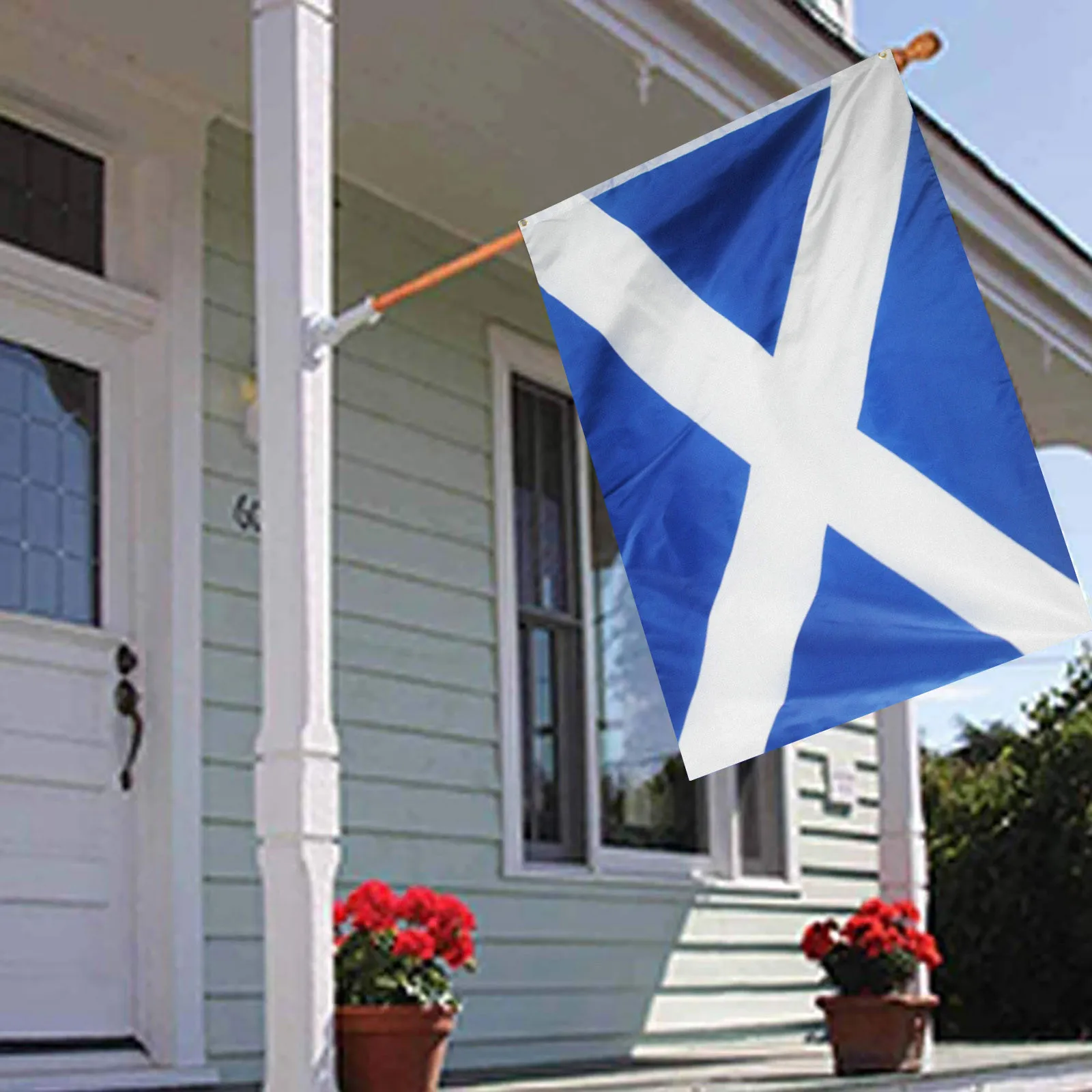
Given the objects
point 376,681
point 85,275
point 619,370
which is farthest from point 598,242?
point 376,681

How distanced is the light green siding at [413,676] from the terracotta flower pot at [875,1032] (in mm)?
908

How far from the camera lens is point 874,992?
6.16 m

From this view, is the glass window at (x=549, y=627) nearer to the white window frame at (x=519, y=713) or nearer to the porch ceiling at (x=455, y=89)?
the white window frame at (x=519, y=713)

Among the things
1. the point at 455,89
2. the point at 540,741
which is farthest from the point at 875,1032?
the point at 455,89

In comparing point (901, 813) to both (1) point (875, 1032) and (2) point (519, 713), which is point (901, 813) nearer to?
(1) point (875, 1032)

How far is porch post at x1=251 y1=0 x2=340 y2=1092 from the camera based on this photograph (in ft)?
12.3

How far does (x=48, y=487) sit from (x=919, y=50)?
2.54m

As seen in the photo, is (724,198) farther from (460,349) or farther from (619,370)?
(460,349)

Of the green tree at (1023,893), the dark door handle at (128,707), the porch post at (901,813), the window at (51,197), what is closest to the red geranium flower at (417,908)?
the dark door handle at (128,707)

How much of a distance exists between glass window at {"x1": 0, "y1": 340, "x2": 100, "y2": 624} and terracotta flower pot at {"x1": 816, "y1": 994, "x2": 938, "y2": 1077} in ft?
8.74

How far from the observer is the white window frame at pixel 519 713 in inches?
253

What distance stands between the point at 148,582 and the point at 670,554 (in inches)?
91.1

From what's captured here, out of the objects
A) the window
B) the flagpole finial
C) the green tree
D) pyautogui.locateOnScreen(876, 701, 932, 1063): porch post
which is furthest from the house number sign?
the green tree

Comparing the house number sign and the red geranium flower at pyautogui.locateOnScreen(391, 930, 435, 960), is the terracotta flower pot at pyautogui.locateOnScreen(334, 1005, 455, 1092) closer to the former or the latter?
the red geranium flower at pyautogui.locateOnScreen(391, 930, 435, 960)
